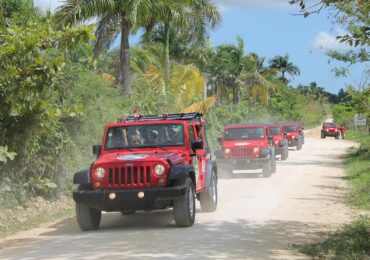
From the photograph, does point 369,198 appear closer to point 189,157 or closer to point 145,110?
point 189,157

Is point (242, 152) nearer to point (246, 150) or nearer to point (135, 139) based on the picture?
point (246, 150)

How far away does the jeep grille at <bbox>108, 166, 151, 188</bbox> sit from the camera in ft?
33.7

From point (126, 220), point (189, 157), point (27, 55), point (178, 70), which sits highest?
point (178, 70)

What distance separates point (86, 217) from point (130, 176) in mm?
1116

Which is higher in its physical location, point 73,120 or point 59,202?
point 73,120

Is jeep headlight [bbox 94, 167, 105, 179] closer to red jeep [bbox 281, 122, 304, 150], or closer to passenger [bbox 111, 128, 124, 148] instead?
passenger [bbox 111, 128, 124, 148]

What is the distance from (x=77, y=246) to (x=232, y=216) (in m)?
3.91

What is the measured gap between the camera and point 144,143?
11531 mm

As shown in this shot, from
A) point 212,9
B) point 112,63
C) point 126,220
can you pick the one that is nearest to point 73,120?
point 126,220

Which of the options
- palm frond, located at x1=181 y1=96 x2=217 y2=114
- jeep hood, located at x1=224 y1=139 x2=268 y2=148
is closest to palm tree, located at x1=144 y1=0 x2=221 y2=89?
palm frond, located at x1=181 y1=96 x2=217 y2=114

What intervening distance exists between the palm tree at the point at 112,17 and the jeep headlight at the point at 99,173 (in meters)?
13.0

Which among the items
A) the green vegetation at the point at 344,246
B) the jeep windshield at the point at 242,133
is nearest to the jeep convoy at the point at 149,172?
the green vegetation at the point at 344,246

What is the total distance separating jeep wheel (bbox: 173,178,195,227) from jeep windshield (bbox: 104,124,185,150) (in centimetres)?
115

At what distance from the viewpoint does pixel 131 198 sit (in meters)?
10.2
